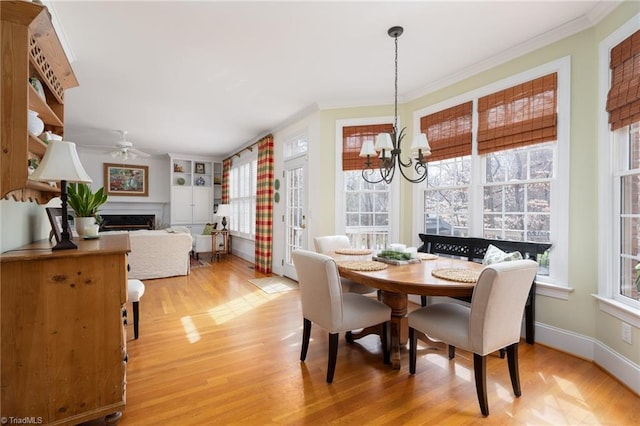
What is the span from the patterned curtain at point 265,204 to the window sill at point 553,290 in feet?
12.8

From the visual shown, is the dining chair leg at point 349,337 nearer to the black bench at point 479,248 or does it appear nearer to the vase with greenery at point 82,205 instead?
the black bench at point 479,248

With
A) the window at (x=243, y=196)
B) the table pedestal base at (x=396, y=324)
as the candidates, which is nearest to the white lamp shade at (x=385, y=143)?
the table pedestal base at (x=396, y=324)

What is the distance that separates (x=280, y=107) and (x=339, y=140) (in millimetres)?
994

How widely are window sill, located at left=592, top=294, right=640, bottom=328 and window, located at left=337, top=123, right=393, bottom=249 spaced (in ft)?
6.90

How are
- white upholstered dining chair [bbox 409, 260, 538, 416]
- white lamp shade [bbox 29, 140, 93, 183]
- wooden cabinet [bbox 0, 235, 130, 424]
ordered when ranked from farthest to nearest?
1. white upholstered dining chair [bbox 409, 260, 538, 416]
2. white lamp shade [bbox 29, 140, 93, 183]
3. wooden cabinet [bbox 0, 235, 130, 424]

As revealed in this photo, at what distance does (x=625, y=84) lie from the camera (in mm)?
1982

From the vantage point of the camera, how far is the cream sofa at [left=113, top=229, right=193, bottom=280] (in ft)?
15.3

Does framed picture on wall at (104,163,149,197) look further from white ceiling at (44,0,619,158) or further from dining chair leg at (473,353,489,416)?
dining chair leg at (473,353,489,416)

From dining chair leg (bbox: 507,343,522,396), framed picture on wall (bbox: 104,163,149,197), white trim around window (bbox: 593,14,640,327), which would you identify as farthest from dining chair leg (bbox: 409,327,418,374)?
framed picture on wall (bbox: 104,163,149,197)

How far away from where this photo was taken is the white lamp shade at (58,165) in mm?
1506

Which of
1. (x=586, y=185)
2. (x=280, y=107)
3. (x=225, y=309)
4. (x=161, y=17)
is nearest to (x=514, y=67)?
(x=586, y=185)

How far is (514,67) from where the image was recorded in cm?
277

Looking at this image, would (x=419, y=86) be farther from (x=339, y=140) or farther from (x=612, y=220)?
(x=612, y=220)

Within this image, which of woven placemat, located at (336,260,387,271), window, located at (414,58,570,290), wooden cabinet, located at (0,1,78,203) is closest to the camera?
wooden cabinet, located at (0,1,78,203)
